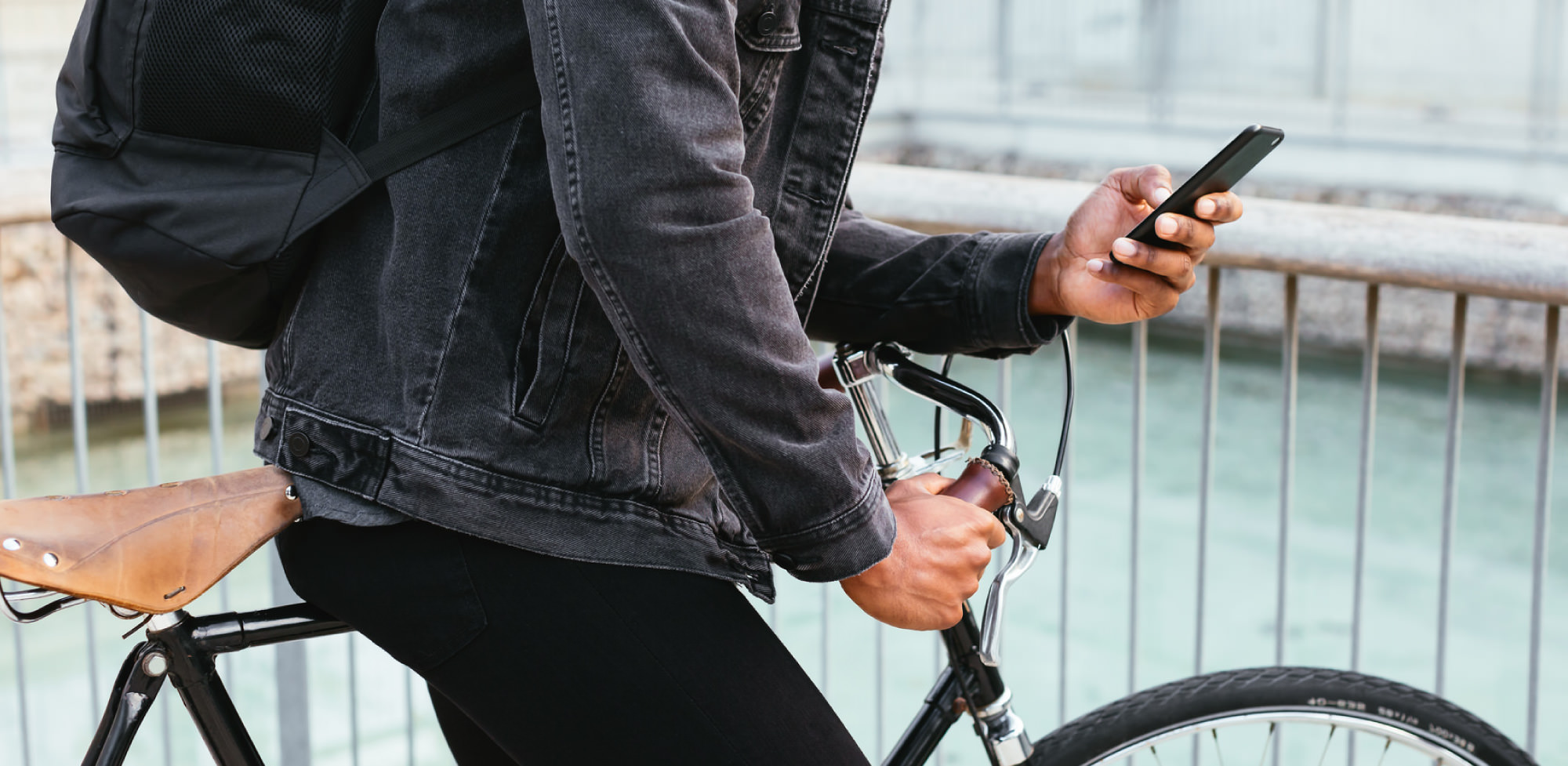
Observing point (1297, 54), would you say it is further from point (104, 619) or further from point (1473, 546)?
point (104, 619)

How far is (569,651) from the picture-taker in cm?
75

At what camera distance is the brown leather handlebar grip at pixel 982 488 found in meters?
0.84

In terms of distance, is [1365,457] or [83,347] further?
[83,347]

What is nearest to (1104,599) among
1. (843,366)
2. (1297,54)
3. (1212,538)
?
(1212,538)

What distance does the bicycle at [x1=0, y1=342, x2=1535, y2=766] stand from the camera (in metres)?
0.76

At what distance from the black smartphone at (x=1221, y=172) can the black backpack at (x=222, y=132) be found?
36cm

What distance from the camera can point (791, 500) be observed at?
2.31 ft

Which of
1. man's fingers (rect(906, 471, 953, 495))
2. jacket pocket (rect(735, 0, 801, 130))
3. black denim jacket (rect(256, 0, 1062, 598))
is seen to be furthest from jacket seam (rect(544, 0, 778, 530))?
man's fingers (rect(906, 471, 953, 495))

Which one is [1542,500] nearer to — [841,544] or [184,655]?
[841,544]

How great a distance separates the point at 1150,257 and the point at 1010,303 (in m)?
0.13

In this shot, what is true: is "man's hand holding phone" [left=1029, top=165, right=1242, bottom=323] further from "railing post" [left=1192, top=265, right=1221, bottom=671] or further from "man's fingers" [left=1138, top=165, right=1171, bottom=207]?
"railing post" [left=1192, top=265, right=1221, bottom=671]

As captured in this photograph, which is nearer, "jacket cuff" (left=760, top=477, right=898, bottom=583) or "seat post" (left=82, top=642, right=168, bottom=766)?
"jacket cuff" (left=760, top=477, right=898, bottom=583)

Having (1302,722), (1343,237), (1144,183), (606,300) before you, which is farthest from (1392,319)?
(606,300)

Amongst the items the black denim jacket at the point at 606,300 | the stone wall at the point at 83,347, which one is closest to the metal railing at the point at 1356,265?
the black denim jacket at the point at 606,300
